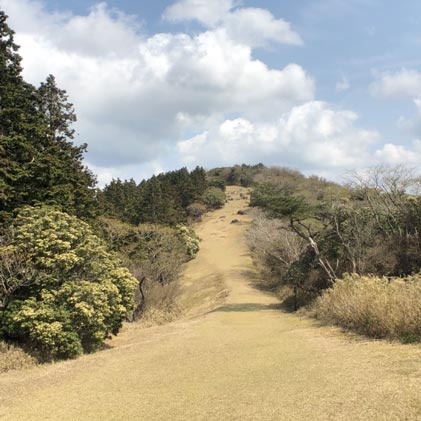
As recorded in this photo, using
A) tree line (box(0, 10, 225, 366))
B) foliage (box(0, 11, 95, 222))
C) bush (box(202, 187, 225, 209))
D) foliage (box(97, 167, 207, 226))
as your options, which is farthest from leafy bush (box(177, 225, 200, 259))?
foliage (box(0, 11, 95, 222))

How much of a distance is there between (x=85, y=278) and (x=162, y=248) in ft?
64.1

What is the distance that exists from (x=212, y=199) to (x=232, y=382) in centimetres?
8147

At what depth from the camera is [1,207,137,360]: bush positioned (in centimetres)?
1198

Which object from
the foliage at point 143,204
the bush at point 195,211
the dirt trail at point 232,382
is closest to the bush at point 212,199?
the bush at point 195,211

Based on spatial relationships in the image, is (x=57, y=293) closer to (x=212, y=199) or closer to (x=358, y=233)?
(x=358, y=233)

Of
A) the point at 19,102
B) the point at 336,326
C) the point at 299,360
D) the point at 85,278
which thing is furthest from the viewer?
the point at 19,102

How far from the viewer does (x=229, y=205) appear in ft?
305

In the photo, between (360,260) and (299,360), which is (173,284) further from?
(299,360)

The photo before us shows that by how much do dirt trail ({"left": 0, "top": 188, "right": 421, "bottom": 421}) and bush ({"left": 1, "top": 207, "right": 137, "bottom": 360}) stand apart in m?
1.10

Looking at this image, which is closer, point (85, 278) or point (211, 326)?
point (85, 278)

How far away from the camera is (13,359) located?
37.0 feet

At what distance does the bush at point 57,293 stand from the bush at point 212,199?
71924mm

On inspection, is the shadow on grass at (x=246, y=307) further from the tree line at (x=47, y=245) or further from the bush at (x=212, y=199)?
the bush at (x=212, y=199)

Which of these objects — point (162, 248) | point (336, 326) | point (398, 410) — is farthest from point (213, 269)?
point (398, 410)
